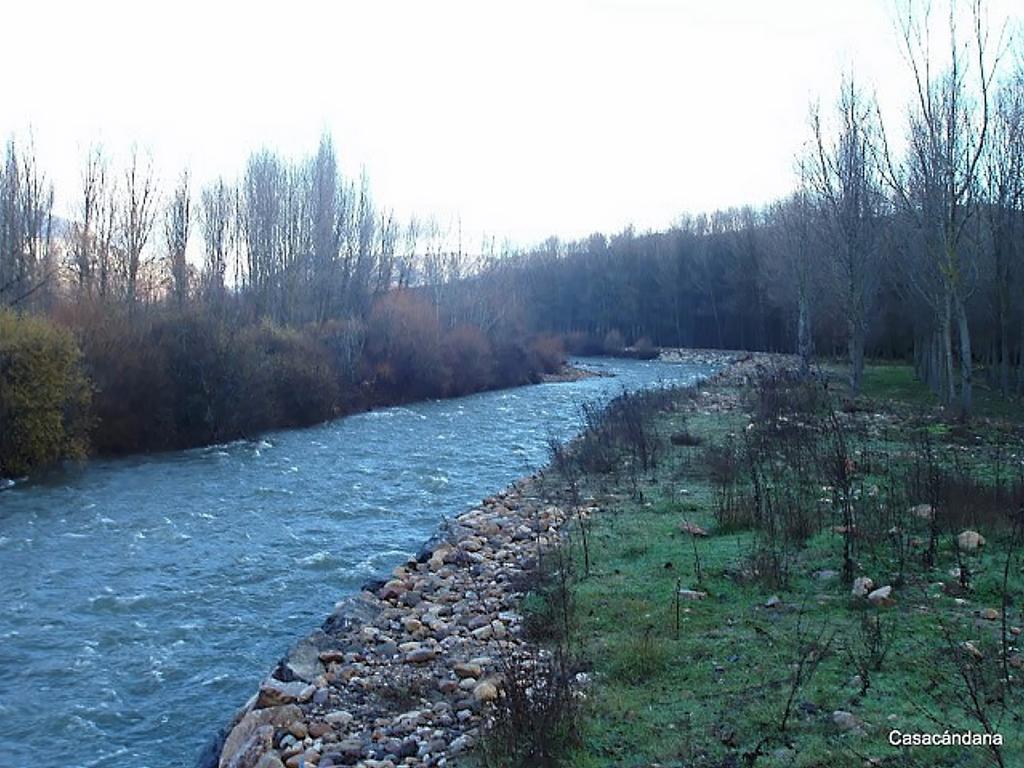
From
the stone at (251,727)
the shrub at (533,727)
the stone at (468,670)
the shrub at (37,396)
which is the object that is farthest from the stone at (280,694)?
the shrub at (37,396)

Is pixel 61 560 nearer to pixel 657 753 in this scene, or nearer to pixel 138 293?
pixel 657 753

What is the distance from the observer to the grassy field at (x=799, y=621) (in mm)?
4277

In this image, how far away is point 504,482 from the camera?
1616 cm

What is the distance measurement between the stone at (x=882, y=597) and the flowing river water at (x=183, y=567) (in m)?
5.19

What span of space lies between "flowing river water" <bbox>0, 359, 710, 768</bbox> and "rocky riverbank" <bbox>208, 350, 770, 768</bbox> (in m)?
0.66

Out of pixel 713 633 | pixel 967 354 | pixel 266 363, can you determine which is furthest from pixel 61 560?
pixel 967 354

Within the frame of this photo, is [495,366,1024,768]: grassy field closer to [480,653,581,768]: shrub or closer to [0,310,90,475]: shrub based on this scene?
[480,653,581,768]: shrub

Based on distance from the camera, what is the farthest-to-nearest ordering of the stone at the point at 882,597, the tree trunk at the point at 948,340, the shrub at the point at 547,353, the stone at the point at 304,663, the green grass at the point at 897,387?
the shrub at the point at 547,353, the green grass at the point at 897,387, the tree trunk at the point at 948,340, the stone at the point at 304,663, the stone at the point at 882,597

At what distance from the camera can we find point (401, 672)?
662 cm

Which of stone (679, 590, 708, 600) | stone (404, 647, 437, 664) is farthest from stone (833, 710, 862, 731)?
stone (404, 647, 437, 664)

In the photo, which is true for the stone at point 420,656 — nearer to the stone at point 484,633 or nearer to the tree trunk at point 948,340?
the stone at point 484,633

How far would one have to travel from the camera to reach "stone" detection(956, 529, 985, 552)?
698 cm

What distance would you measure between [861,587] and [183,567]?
8.40 meters

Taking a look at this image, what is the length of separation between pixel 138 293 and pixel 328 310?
9.06m
